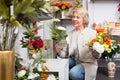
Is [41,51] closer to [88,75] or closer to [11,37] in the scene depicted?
[11,37]

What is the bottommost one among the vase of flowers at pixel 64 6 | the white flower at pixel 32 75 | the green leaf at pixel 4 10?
the white flower at pixel 32 75

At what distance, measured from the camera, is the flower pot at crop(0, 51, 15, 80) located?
1124 millimetres

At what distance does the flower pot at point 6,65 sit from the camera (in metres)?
1.12

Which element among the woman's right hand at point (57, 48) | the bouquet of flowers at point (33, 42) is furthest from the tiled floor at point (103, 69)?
the bouquet of flowers at point (33, 42)

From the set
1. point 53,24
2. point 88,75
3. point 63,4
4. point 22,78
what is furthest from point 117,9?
point 22,78

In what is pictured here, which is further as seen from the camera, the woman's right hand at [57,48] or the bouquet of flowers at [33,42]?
the woman's right hand at [57,48]

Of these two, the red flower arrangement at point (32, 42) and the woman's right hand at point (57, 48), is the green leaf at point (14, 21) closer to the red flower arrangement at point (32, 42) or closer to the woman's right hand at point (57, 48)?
the red flower arrangement at point (32, 42)

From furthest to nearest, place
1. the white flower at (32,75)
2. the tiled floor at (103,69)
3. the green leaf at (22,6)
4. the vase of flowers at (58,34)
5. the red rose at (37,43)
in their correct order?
the tiled floor at (103,69)
the vase of flowers at (58,34)
the red rose at (37,43)
the white flower at (32,75)
the green leaf at (22,6)

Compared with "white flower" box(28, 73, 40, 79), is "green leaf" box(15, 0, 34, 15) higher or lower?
higher

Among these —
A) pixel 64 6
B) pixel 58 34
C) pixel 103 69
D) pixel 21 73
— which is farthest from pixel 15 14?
pixel 103 69

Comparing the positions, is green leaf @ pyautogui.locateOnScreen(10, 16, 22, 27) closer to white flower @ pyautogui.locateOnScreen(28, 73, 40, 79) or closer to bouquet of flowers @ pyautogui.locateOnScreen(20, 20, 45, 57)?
white flower @ pyautogui.locateOnScreen(28, 73, 40, 79)

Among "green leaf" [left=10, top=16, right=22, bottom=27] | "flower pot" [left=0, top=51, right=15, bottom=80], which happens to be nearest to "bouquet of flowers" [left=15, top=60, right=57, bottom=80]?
"flower pot" [left=0, top=51, right=15, bottom=80]

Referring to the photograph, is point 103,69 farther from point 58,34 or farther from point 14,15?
point 14,15

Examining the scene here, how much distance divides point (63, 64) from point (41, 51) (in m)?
0.24
